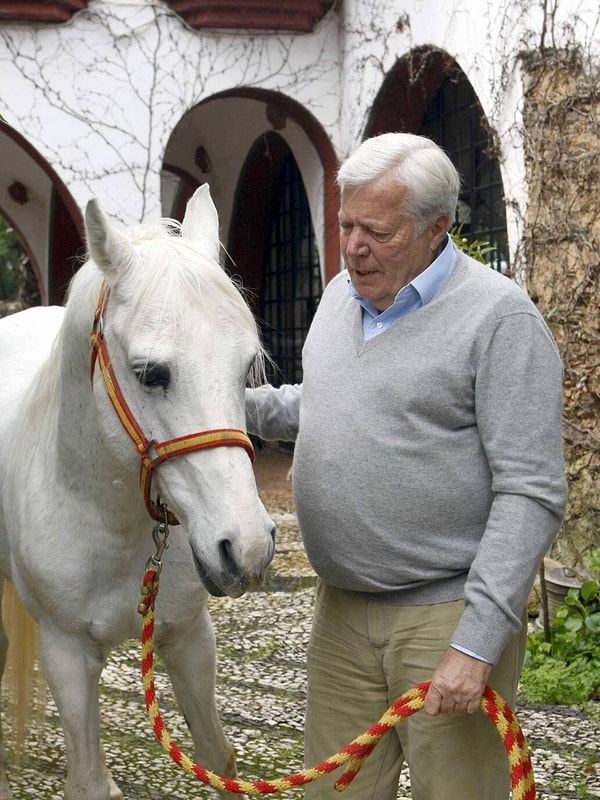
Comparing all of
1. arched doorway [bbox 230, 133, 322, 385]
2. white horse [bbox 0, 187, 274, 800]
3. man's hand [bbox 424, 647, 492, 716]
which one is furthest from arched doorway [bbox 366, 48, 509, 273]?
man's hand [bbox 424, 647, 492, 716]

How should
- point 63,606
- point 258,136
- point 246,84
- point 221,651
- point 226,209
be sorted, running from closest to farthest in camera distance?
point 63,606, point 221,651, point 246,84, point 258,136, point 226,209

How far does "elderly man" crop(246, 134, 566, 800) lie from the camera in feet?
6.12

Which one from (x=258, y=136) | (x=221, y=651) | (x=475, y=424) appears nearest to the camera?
(x=475, y=424)

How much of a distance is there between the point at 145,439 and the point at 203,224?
23.1 inches

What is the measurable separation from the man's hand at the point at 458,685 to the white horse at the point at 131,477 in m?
0.37

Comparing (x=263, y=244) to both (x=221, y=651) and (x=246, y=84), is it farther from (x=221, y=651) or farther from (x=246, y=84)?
(x=221, y=651)

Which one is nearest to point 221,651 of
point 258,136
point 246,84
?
point 246,84

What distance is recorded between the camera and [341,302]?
86.7 inches

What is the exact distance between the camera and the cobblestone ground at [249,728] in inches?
134

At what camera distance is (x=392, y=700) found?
214cm

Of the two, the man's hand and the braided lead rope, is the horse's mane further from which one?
the man's hand

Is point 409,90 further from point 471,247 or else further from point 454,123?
point 471,247

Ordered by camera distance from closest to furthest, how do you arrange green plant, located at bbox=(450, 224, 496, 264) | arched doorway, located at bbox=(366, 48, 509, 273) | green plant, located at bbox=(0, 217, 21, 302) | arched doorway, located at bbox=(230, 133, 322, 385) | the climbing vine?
green plant, located at bbox=(450, 224, 496, 264) → the climbing vine → arched doorway, located at bbox=(366, 48, 509, 273) → arched doorway, located at bbox=(230, 133, 322, 385) → green plant, located at bbox=(0, 217, 21, 302)

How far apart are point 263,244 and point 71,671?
9.10 m
